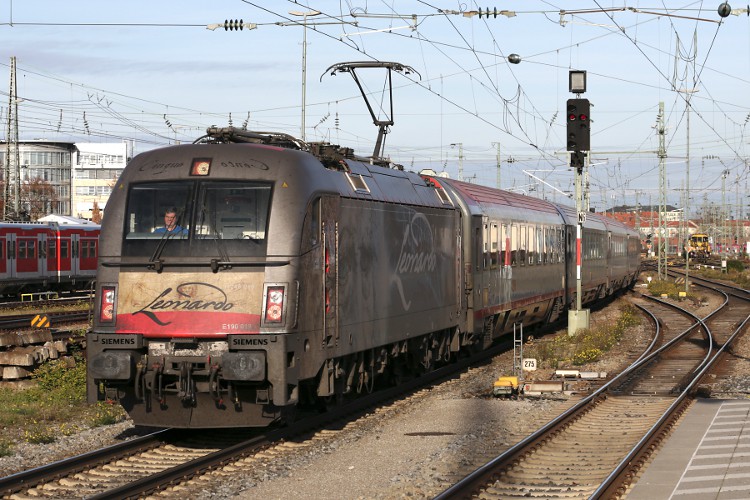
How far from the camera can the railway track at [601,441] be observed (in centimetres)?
1027

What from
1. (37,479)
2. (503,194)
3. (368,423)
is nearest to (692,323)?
(503,194)

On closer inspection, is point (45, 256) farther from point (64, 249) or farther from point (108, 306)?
point (108, 306)

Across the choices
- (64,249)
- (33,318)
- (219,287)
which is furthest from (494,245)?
(64,249)

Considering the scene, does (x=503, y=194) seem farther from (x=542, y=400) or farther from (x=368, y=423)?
(x=368, y=423)

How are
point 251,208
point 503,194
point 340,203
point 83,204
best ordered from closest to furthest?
point 251,208
point 340,203
point 503,194
point 83,204

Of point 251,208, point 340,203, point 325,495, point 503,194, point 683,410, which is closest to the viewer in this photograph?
point 325,495

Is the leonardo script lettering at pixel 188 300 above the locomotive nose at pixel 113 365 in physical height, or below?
above

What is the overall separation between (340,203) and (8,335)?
7133 mm

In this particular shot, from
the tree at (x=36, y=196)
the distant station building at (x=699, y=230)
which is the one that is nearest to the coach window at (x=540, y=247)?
the distant station building at (x=699, y=230)

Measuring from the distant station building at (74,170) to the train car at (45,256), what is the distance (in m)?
83.9

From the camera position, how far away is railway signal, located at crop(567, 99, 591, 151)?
24.3m

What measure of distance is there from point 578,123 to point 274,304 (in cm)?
1452

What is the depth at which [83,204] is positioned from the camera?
424 feet

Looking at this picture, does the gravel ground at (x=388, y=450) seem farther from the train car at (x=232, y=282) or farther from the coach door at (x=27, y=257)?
the coach door at (x=27, y=257)
